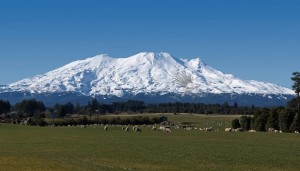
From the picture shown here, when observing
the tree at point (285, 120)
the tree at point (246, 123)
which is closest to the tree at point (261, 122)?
the tree at point (246, 123)

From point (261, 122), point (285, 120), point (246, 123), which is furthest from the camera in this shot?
point (246, 123)

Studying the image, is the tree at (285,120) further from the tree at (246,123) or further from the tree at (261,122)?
the tree at (246,123)

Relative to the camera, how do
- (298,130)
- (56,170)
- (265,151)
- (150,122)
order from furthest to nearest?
(150,122)
(298,130)
(265,151)
(56,170)

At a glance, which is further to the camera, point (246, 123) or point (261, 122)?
point (246, 123)

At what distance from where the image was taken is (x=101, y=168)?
36281 mm

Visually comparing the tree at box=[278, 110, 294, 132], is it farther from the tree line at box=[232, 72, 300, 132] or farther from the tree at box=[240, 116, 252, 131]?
the tree at box=[240, 116, 252, 131]

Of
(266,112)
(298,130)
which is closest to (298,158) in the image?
(298,130)

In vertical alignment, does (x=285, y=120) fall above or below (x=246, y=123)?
above

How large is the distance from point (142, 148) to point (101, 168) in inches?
662

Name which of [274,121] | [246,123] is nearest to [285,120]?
[274,121]

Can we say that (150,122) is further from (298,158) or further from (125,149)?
(298,158)

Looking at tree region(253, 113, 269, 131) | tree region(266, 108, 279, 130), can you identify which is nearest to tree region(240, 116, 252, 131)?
tree region(253, 113, 269, 131)

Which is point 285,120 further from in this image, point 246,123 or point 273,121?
point 246,123

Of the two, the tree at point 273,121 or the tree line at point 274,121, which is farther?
the tree at point 273,121
